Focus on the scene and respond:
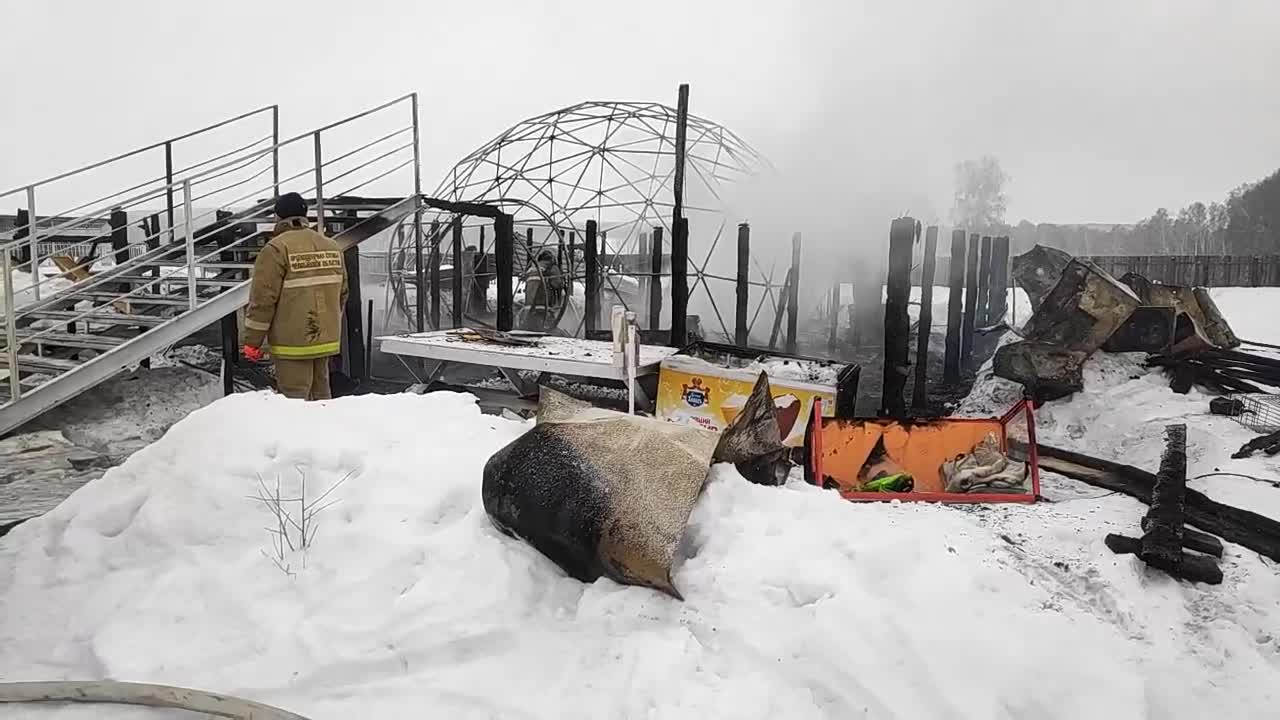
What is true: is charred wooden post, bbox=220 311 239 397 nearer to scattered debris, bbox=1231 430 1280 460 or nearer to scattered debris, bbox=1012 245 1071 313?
scattered debris, bbox=1231 430 1280 460

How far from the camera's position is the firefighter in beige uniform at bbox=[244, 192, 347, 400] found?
4676 mm

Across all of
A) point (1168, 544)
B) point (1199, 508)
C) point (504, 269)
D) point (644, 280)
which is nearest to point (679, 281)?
point (504, 269)

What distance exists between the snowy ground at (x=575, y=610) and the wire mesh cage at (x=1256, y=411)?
3588 mm

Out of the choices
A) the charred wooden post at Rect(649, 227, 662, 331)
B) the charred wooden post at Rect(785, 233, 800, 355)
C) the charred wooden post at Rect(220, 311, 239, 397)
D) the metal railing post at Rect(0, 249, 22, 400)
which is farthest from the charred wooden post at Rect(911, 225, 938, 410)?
the metal railing post at Rect(0, 249, 22, 400)

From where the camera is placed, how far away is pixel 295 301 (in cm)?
479

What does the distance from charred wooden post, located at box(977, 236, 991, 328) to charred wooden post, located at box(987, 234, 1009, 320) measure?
4.6 inches

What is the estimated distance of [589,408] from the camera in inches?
132

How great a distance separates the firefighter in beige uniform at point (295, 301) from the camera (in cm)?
468

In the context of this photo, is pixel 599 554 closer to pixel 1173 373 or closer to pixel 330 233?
pixel 330 233

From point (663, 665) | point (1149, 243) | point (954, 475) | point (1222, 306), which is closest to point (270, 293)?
point (663, 665)

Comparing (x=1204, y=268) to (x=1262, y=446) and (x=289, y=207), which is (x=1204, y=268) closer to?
(x=1262, y=446)

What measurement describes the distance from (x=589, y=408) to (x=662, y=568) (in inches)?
44.2

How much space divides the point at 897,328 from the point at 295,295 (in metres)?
5.34

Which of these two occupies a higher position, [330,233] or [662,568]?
[330,233]
